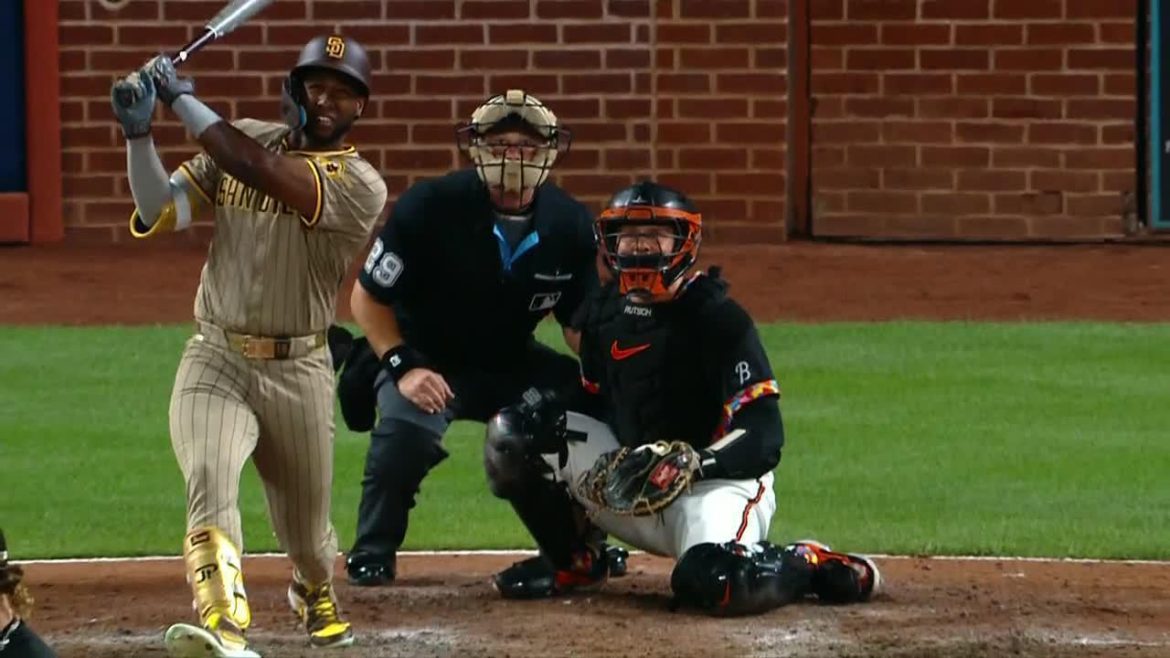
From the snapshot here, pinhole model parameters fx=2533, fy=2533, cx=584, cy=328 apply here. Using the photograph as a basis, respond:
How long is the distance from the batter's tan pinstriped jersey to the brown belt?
2 cm

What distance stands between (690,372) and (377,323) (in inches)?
42.5

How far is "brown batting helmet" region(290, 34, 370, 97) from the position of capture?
6.76m

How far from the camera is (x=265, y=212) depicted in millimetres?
6676

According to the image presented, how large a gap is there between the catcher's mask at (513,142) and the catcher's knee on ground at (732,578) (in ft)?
4.53

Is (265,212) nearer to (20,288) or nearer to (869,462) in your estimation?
(869,462)

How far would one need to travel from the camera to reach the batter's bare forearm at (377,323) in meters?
7.84

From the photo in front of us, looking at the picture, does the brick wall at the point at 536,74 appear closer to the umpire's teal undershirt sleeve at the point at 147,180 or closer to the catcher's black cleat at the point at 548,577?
the catcher's black cleat at the point at 548,577

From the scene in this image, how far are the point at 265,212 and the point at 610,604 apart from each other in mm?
1688

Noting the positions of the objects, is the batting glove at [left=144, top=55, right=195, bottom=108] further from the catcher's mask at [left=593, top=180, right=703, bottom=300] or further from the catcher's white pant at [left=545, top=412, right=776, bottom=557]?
the catcher's white pant at [left=545, top=412, right=776, bottom=557]

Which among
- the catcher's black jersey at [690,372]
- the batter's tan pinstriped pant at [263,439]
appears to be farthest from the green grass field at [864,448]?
the batter's tan pinstriped pant at [263,439]

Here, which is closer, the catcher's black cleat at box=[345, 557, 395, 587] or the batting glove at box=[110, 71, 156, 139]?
the batting glove at box=[110, 71, 156, 139]

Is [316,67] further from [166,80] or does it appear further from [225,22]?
[166,80]

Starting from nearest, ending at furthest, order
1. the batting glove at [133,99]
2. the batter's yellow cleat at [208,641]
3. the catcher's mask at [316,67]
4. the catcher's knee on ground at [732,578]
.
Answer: the batter's yellow cleat at [208,641], the batting glove at [133,99], the catcher's mask at [316,67], the catcher's knee on ground at [732,578]

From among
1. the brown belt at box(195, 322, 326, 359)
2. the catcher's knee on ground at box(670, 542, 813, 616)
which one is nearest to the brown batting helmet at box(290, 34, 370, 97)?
the brown belt at box(195, 322, 326, 359)
